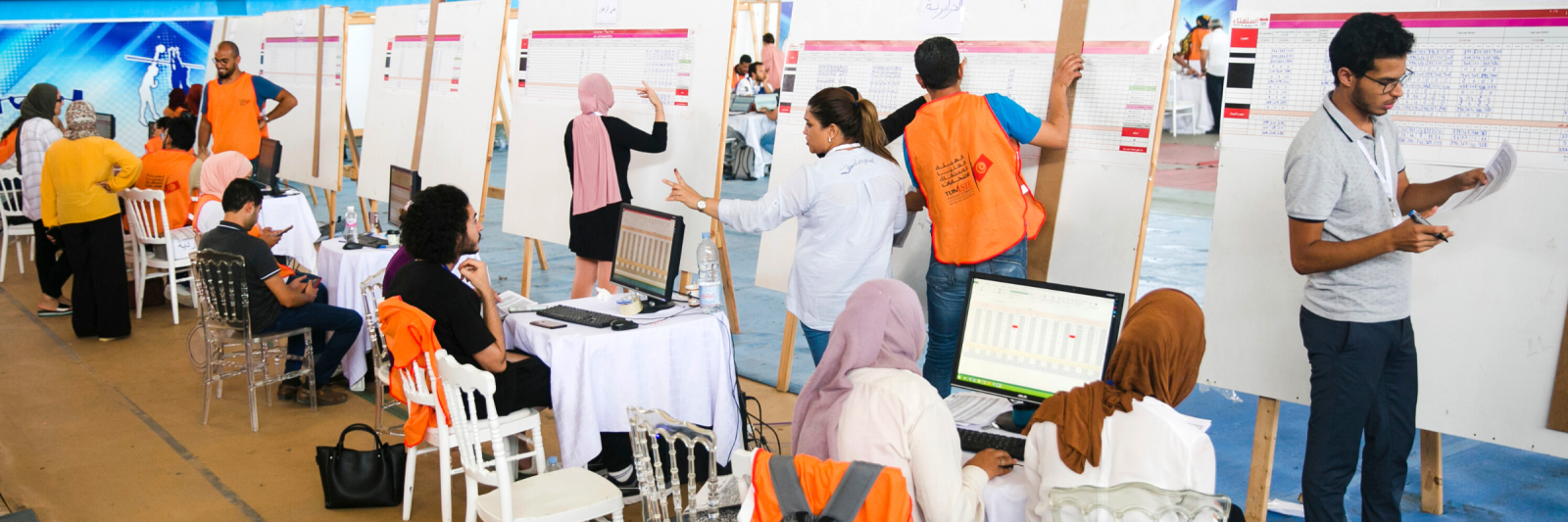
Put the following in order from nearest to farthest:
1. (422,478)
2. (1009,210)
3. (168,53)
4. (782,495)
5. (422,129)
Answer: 1. (782,495)
2. (1009,210)
3. (422,478)
4. (422,129)
5. (168,53)

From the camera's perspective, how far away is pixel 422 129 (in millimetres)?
6672

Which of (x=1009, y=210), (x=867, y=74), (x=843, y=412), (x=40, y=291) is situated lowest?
(x=40, y=291)

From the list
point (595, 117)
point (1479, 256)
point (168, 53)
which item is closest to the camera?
point (1479, 256)

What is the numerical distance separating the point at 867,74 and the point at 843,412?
2.32m

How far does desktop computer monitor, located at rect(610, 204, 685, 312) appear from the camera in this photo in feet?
11.6

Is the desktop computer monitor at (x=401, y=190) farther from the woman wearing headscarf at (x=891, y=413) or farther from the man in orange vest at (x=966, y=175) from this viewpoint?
the woman wearing headscarf at (x=891, y=413)

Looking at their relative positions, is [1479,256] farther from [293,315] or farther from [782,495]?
[293,315]

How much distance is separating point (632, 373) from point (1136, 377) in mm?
1912

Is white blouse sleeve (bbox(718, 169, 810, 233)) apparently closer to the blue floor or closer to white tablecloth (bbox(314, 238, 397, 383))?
the blue floor

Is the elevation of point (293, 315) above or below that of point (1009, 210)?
below

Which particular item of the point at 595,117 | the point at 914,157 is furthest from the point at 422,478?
the point at 914,157

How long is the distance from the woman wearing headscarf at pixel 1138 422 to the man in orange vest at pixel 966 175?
1.26m

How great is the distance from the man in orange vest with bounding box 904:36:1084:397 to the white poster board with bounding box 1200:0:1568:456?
0.59 m

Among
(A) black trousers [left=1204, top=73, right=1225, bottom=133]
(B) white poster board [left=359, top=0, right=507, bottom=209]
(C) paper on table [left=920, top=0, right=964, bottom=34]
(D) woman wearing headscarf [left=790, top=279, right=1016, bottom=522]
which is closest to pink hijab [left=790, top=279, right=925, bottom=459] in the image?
(D) woman wearing headscarf [left=790, top=279, right=1016, bottom=522]
